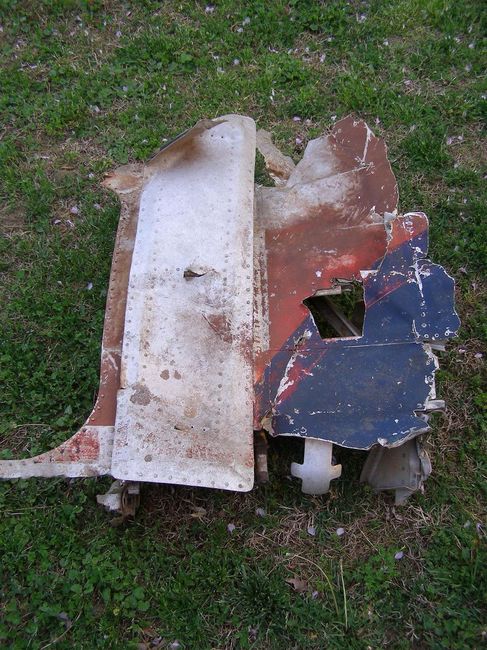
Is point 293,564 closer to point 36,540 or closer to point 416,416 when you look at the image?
point 416,416

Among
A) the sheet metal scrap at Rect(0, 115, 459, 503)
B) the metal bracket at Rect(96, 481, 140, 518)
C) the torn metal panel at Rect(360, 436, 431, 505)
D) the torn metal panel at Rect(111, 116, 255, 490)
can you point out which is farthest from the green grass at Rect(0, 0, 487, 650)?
the torn metal panel at Rect(111, 116, 255, 490)

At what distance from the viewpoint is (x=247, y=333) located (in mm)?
3002

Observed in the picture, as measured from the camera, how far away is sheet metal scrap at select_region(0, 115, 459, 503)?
287 cm

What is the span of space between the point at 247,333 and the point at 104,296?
147 cm

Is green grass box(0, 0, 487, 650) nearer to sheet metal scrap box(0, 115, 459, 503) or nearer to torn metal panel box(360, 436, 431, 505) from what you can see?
torn metal panel box(360, 436, 431, 505)

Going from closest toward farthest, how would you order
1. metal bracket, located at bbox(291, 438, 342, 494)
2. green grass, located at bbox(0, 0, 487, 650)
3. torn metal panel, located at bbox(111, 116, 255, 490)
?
torn metal panel, located at bbox(111, 116, 255, 490) → metal bracket, located at bbox(291, 438, 342, 494) → green grass, located at bbox(0, 0, 487, 650)

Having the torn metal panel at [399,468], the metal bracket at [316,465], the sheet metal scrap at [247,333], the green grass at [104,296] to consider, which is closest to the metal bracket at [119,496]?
the sheet metal scrap at [247,333]

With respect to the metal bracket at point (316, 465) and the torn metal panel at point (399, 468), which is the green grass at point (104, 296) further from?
the metal bracket at point (316, 465)

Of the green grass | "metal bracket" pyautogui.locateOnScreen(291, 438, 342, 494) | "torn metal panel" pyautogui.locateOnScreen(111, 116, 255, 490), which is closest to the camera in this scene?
"torn metal panel" pyautogui.locateOnScreen(111, 116, 255, 490)

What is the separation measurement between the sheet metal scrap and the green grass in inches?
15.5

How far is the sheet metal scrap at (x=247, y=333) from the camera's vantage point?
2.87 metres

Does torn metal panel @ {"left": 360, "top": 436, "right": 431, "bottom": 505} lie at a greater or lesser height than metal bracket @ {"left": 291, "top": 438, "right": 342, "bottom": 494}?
lesser

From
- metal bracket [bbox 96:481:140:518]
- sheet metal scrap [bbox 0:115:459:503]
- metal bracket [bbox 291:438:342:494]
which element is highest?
sheet metal scrap [bbox 0:115:459:503]

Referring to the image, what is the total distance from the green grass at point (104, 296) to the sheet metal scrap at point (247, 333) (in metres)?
0.39
